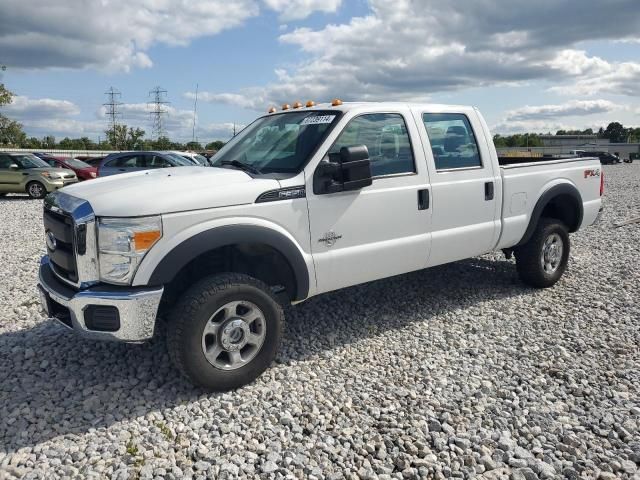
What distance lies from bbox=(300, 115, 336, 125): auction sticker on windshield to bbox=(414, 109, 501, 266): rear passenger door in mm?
887

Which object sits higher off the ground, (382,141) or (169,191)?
(382,141)

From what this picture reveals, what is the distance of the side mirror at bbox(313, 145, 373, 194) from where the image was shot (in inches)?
151

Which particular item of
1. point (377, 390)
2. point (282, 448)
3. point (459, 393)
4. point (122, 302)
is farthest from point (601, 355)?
point (122, 302)

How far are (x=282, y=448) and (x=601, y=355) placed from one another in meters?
2.77

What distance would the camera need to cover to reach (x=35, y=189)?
17.0m

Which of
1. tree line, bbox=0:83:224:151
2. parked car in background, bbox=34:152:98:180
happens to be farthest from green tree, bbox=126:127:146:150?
parked car in background, bbox=34:152:98:180

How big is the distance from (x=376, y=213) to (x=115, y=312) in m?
2.08

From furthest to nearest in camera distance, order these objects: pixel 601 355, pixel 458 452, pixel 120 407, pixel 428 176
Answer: pixel 428 176, pixel 601 355, pixel 120 407, pixel 458 452

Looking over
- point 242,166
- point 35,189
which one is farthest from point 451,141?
point 35,189

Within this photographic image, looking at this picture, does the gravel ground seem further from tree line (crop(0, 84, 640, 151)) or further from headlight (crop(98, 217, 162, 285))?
tree line (crop(0, 84, 640, 151))

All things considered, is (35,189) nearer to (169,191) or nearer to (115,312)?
(169,191)

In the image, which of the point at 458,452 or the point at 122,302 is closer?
the point at 458,452

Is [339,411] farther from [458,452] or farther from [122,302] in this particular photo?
[122,302]

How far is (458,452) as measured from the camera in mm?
3045
